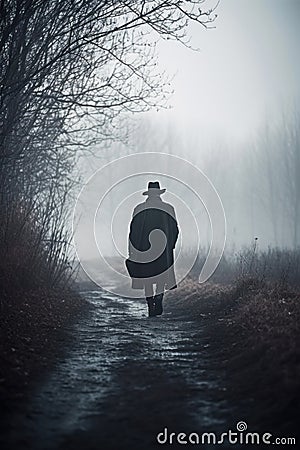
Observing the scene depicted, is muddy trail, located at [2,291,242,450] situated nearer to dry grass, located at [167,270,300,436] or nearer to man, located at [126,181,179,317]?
dry grass, located at [167,270,300,436]

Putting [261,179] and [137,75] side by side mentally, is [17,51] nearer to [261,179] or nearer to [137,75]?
[137,75]

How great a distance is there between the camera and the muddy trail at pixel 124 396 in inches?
161

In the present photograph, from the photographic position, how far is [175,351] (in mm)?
7230

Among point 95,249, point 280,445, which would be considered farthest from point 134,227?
point 95,249

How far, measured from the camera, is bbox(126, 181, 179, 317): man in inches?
445

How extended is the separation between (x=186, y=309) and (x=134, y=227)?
235 cm
